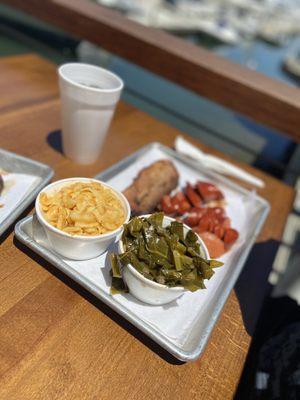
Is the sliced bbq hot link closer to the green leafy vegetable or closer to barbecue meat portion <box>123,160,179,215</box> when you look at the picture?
barbecue meat portion <box>123,160,179,215</box>

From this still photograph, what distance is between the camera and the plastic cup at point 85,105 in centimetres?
144

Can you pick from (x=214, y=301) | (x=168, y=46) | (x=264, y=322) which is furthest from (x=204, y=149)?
(x=214, y=301)

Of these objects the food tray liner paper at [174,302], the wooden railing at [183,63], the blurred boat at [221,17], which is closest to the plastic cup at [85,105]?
the food tray liner paper at [174,302]

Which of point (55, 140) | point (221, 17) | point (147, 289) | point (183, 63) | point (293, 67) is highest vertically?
point (183, 63)

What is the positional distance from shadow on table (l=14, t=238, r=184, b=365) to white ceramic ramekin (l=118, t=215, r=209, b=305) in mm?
94

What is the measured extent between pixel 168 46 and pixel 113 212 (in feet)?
6.47

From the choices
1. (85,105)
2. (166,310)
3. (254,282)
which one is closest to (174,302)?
(166,310)

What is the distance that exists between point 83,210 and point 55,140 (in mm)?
857

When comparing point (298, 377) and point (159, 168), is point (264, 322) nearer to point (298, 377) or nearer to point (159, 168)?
point (298, 377)

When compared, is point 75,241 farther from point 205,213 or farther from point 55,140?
point 55,140

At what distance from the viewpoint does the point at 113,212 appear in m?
1.18

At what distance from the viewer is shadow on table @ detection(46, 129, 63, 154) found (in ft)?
5.89

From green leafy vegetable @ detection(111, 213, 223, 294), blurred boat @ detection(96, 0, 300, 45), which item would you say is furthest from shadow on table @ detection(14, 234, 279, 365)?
blurred boat @ detection(96, 0, 300, 45)

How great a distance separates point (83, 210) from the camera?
1125mm
